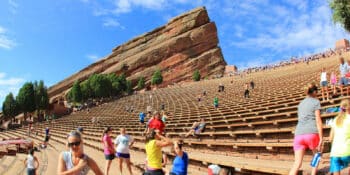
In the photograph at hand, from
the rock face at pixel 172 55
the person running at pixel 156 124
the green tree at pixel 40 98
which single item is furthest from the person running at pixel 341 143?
the rock face at pixel 172 55

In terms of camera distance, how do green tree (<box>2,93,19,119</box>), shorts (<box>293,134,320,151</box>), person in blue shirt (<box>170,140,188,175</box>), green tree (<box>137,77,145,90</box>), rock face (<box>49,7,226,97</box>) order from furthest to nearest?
rock face (<box>49,7,226,97</box>)
green tree (<box>137,77,145,90</box>)
green tree (<box>2,93,19,119</box>)
person in blue shirt (<box>170,140,188,175</box>)
shorts (<box>293,134,320,151</box>)

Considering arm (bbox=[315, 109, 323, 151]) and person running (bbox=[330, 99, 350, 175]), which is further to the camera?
arm (bbox=[315, 109, 323, 151])

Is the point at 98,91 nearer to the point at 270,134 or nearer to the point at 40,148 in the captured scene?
the point at 40,148

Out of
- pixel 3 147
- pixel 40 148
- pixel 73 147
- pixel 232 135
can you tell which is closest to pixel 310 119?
pixel 73 147

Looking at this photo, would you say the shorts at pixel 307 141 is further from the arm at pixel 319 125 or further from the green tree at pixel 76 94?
the green tree at pixel 76 94

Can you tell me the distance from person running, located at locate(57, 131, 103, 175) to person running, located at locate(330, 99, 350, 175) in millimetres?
3282

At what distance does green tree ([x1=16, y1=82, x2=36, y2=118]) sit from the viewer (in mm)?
61844

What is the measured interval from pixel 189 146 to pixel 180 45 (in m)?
83.7

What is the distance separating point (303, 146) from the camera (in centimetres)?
531

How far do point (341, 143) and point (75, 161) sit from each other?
3689 millimetres

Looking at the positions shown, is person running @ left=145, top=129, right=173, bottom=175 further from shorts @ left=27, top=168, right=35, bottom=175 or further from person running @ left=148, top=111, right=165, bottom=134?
shorts @ left=27, top=168, right=35, bottom=175

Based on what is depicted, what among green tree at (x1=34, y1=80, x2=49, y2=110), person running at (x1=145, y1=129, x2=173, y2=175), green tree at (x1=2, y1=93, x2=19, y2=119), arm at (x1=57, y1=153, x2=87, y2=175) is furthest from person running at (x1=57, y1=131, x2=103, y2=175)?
green tree at (x1=2, y1=93, x2=19, y2=119)

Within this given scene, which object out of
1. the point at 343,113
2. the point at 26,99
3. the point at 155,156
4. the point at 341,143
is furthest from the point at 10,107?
the point at 341,143

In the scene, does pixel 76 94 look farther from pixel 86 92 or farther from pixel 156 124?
pixel 156 124
